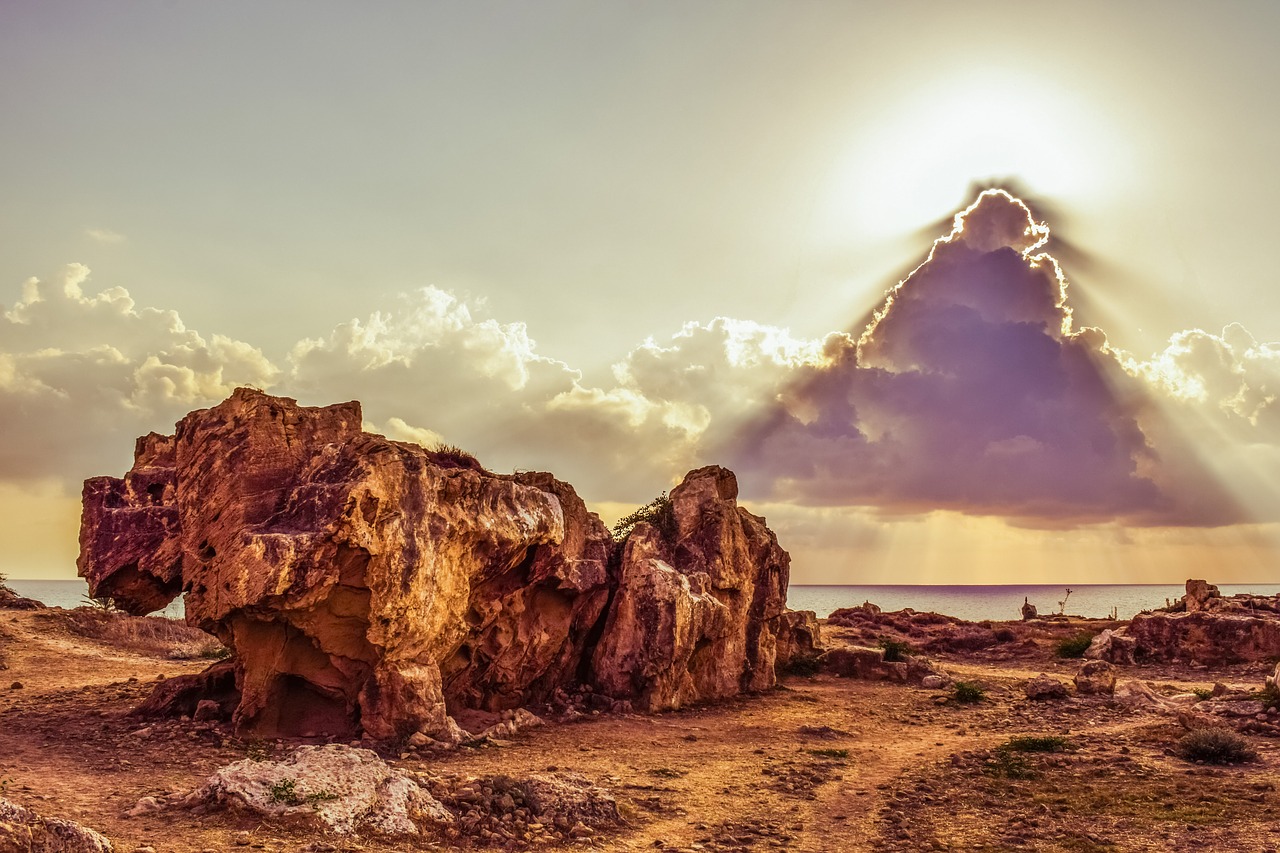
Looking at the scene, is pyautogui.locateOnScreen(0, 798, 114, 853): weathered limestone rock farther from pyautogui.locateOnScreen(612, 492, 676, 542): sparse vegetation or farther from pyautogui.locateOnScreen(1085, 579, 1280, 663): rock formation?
pyautogui.locateOnScreen(1085, 579, 1280, 663): rock formation

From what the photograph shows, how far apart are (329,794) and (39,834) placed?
12.5 feet

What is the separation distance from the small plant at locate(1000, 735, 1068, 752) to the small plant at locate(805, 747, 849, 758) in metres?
3.64

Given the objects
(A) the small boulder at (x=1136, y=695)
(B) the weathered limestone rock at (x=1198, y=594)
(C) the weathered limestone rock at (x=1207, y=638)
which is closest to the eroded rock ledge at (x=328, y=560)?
(A) the small boulder at (x=1136, y=695)

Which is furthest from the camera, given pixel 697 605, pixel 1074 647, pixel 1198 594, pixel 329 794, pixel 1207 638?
pixel 1198 594

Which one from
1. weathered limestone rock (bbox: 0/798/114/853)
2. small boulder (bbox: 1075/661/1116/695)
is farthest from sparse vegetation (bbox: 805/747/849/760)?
weathered limestone rock (bbox: 0/798/114/853)

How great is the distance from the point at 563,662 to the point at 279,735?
791 cm

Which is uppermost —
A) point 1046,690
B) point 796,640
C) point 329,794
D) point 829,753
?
point 329,794

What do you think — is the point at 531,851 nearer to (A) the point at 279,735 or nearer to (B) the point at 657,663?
(A) the point at 279,735

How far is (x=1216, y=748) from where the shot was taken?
55.5ft

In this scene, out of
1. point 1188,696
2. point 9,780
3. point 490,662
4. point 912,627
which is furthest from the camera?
point 912,627

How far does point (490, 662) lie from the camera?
21.8 metres

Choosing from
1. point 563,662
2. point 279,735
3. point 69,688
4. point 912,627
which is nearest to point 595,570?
point 563,662

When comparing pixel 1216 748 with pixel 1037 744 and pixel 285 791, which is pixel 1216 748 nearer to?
pixel 1037 744

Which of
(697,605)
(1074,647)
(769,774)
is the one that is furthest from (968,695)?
(1074,647)
